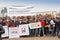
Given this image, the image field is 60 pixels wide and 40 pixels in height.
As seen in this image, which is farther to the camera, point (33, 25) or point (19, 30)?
point (33, 25)

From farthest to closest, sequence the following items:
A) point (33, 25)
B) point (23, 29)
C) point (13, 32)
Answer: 1. point (33, 25)
2. point (23, 29)
3. point (13, 32)

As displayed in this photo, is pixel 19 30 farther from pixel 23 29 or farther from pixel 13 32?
pixel 13 32

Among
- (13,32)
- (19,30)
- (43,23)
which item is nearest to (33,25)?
(43,23)

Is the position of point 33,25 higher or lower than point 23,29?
higher

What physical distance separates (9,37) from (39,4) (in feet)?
11.0

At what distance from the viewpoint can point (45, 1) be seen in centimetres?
1625

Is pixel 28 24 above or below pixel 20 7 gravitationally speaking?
below

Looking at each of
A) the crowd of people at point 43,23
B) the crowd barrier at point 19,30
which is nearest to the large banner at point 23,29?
the crowd barrier at point 19,30

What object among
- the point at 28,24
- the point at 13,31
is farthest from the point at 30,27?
the point at 13,31

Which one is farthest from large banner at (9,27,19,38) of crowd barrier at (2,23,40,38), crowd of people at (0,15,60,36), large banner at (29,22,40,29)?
large banner at (29,22,40,29)

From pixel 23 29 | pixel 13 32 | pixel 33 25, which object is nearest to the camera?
pixel 13 32

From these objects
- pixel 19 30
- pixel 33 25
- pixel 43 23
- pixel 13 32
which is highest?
pixel 43 23

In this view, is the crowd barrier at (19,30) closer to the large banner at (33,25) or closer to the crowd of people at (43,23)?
the large banner at (33,25)

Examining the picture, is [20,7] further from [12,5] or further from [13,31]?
[13,31]
